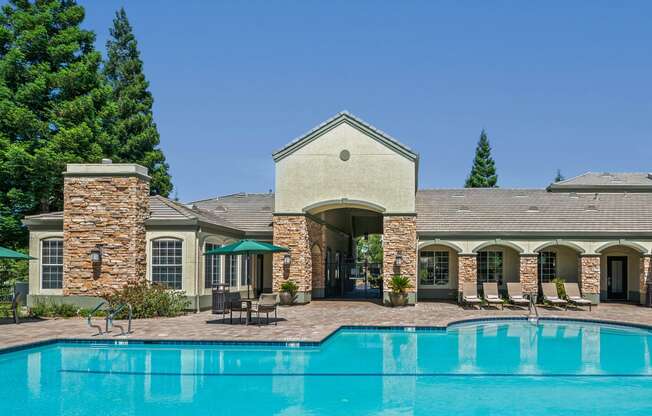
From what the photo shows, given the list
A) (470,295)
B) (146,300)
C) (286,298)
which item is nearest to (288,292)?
(286,298)

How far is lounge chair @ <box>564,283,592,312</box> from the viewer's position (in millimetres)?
23500

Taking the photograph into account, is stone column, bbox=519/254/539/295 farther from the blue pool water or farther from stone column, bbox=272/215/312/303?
stone column, bbox=272/215/312/303

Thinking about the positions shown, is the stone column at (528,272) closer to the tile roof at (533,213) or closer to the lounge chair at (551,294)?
the lounge chair at (551,294)

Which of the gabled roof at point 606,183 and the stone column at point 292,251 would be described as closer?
the stone column at point 292,251

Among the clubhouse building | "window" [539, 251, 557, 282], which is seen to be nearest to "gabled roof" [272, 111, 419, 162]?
the clubhouse building

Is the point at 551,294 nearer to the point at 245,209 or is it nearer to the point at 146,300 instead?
the point at 245,209

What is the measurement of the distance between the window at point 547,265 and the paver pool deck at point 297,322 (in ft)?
9.70

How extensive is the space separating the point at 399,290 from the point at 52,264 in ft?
43.0

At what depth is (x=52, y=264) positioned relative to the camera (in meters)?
21.0

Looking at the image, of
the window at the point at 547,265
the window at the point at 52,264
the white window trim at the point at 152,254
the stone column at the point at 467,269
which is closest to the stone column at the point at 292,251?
the white window trim at the point at 152,254

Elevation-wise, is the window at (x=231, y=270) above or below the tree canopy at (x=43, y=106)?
below

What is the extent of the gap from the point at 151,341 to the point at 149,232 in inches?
277

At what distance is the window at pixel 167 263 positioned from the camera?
67.9ft

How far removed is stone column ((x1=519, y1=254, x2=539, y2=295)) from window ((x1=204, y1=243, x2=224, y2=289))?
1291 cm
